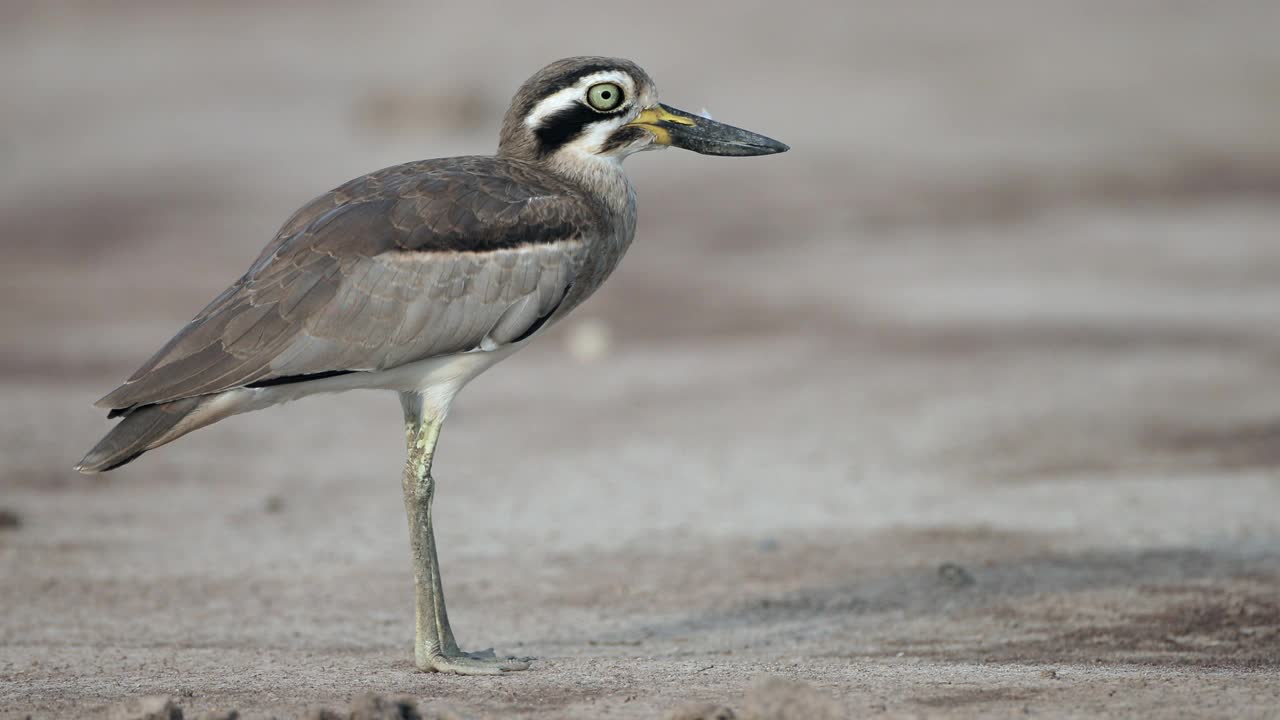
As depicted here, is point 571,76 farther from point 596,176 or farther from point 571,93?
point 596,176

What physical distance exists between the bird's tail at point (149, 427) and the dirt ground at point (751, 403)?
829mm

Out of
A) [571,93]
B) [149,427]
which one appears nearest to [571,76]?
[571,93]

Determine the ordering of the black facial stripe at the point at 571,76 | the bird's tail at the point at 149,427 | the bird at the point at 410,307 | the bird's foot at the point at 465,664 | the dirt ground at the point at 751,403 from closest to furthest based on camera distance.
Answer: the bird's tail at the point at 149,427
the bird at the point at 410,307
the bird's foot at the point at 465,664
the dirt ground at the point at 751,403
the black facial stripe at the point at 571,76

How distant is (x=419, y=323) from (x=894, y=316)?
27.3ft

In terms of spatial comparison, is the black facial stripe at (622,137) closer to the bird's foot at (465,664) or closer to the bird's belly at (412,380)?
the bird's belly at (412,380)

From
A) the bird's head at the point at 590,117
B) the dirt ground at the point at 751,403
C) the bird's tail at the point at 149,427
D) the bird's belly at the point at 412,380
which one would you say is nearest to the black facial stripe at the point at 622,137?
the bird's head at the point at 590,117

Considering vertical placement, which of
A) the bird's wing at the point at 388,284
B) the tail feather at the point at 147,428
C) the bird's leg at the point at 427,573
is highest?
the bird's wing at the point at 388,284

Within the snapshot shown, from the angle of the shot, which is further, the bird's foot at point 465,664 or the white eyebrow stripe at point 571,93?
the white eyebrow stripe at point 571,93

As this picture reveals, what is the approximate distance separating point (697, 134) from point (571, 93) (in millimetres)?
616

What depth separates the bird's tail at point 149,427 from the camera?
6.25 meters

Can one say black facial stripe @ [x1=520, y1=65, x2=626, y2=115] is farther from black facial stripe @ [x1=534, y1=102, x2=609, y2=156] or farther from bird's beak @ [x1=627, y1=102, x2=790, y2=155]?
bird's beak @ [x1=627, y1=102, x2=790, y2=155]

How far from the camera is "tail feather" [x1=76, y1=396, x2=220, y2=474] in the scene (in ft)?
20.5

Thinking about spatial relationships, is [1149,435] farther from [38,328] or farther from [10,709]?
[38,328]

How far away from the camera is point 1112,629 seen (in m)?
7.29
